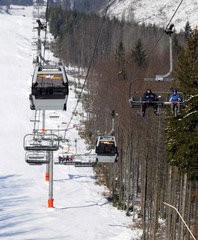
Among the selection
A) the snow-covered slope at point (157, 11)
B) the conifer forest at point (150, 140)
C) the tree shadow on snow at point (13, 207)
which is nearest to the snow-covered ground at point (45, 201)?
the tree shadow on snow at point (13, 207)

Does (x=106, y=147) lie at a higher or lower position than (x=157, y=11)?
lower

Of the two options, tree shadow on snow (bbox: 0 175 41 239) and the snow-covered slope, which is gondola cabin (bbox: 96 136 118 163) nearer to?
tree shadow on snow (bbox: 0 175 41 239)

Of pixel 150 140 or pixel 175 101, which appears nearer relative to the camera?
pixel 175 101

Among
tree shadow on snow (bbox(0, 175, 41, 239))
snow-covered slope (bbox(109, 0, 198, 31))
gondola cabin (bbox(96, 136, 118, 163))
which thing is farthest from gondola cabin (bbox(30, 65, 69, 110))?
snow-covered slope (bbox(109, 0, 198, 31))

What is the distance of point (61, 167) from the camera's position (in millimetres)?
43156

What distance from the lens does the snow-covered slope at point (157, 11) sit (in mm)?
156250

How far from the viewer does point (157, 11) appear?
17162 cm

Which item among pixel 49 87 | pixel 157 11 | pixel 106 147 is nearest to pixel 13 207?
pixel 106 147

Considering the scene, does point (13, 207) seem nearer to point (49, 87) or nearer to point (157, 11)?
point (49, 87)

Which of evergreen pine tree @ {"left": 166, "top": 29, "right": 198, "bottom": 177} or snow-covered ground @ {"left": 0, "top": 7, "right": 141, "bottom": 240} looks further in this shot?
Result: snow-covered ground @ {"left": 0, "top": 7, "right": 141, "bottom": 240}

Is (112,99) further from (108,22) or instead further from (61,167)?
(108,22)

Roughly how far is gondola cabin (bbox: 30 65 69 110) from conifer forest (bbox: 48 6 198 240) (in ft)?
9.87

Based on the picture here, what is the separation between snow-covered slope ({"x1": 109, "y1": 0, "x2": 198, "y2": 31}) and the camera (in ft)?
513

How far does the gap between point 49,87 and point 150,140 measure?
13857mm
